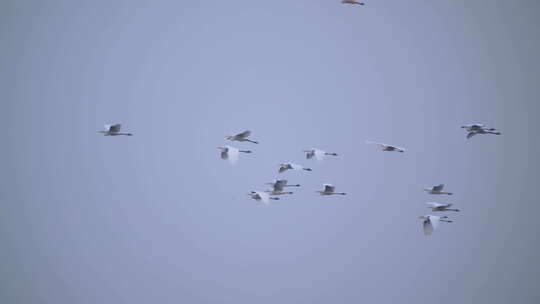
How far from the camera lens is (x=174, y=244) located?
176 meters

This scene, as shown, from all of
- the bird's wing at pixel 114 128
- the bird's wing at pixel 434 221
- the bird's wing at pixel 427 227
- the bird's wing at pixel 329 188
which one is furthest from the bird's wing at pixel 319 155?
the bird's wing at pixel 114 128

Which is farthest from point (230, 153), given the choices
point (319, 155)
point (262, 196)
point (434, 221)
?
point (434, 221)

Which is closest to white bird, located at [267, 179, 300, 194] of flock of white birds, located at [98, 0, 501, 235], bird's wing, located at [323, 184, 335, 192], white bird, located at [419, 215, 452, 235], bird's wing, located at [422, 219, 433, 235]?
flock of white birds, located at [98, 0, 501, 235]

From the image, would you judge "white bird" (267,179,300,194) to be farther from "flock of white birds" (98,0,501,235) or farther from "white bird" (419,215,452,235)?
"white bird" (419,215,452,235)

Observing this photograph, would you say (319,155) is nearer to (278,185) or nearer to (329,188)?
(278,185)

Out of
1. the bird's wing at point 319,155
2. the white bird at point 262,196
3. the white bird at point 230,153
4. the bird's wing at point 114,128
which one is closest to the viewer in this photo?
the white bird at point 262,196

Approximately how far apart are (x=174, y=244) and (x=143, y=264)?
27.6 meters

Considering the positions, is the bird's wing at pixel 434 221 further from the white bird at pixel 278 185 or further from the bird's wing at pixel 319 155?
the white bird at pixel 278 185

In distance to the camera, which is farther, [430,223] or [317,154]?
[317,154]

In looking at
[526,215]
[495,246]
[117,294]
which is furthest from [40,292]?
[526,215]

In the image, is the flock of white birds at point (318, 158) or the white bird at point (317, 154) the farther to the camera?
the white bird at point (317, 154)

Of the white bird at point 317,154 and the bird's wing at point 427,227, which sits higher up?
the white bird at point 317,154

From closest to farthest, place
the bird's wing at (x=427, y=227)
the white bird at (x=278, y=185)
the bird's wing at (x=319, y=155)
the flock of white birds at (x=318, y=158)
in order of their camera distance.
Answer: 1. the bird's wing at (x=427, y=227)
2. the flock of white birds at (x=318, y=158)
3. the bird's wing at (x=319, y=155)
4. the white bird at (x=278, y=185)

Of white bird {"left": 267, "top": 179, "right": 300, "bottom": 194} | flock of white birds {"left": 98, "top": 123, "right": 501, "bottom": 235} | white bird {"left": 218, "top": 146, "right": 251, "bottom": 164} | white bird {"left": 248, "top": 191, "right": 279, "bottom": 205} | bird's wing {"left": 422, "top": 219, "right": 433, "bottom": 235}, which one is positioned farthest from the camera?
white bird {"left": 267, "top": 179, "right": 300, "bottom": 194}
